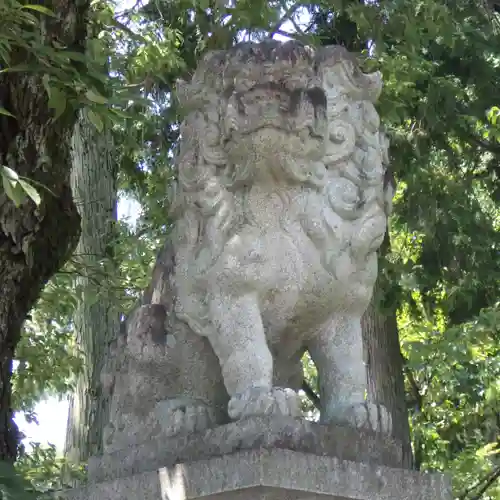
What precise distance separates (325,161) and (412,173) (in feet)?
14.5

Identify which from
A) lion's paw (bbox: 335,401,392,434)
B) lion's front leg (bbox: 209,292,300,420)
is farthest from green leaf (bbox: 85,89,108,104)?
lion's paw (bbox: 335,401,392,434)

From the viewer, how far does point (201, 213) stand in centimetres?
353

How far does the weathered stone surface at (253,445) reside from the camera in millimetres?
3051

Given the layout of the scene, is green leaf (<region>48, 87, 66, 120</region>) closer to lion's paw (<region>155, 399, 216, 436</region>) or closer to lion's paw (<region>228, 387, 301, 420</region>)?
lion's paw (<region>155, 399, 216, 436</region>)

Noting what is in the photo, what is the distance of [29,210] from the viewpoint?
418 cm

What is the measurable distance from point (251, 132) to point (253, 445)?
0.98m

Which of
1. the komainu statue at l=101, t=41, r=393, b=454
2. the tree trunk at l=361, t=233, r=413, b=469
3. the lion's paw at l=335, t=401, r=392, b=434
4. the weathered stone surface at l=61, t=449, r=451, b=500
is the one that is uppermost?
the tree trunk at l=361, t=233, r=413, b=469

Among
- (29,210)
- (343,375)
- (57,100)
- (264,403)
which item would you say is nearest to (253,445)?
(264,403)

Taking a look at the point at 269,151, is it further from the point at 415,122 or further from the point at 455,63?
the point at 455,63

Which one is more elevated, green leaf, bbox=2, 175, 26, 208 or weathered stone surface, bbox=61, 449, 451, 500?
green leaf, bbox=2, 175, 26, 208

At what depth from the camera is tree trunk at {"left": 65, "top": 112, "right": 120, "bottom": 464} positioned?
321 inches

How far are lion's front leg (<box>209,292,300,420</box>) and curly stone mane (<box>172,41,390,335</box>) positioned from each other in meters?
0.14

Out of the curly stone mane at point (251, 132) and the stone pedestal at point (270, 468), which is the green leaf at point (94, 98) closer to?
the curly stone mane at point (251, 132)

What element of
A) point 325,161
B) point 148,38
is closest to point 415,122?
point 148,38
